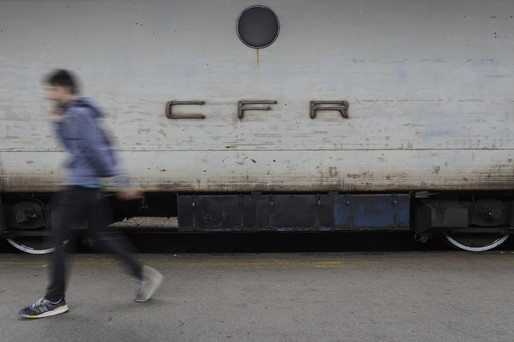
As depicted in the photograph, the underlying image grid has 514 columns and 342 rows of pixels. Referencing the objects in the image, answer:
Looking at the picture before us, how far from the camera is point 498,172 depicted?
4910mm

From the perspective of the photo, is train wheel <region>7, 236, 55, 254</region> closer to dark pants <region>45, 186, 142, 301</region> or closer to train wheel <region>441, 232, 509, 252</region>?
dark pants <region>45, 186, 142, 301</region>

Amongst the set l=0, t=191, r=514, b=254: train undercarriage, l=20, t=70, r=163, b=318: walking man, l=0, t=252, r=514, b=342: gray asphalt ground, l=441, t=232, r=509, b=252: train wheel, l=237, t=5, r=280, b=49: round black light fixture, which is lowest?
l=0, t=252, r=514, b=342: gray asphalt ground

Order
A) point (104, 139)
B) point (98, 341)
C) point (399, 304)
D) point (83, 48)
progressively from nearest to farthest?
point (98, 341) < point (104, 139) < point (399, 304) < point (83, 48)

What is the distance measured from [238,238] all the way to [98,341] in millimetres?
3187

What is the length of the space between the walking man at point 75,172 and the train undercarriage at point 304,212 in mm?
1623

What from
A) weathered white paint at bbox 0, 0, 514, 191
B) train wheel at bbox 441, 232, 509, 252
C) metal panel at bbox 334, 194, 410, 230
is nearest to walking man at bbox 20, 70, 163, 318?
weathered white paint at bbox 0, 0, 514, 191

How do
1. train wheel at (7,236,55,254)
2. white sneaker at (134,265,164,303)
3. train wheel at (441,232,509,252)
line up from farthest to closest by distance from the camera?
train wheel at (441,232,509,252), train wheel at (7,236,55,254), white sneaker at (134,265,164,303)

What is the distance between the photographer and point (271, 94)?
4.82 metres

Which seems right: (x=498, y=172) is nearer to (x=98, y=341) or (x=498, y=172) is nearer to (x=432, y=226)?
(x=432, y=226)

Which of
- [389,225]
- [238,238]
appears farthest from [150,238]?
[389,225]

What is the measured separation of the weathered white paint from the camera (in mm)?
4785

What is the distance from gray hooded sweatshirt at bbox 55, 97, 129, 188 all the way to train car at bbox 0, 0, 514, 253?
158cm

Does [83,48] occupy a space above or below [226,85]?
above

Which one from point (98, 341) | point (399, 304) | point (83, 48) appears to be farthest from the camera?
point (83, 48)
